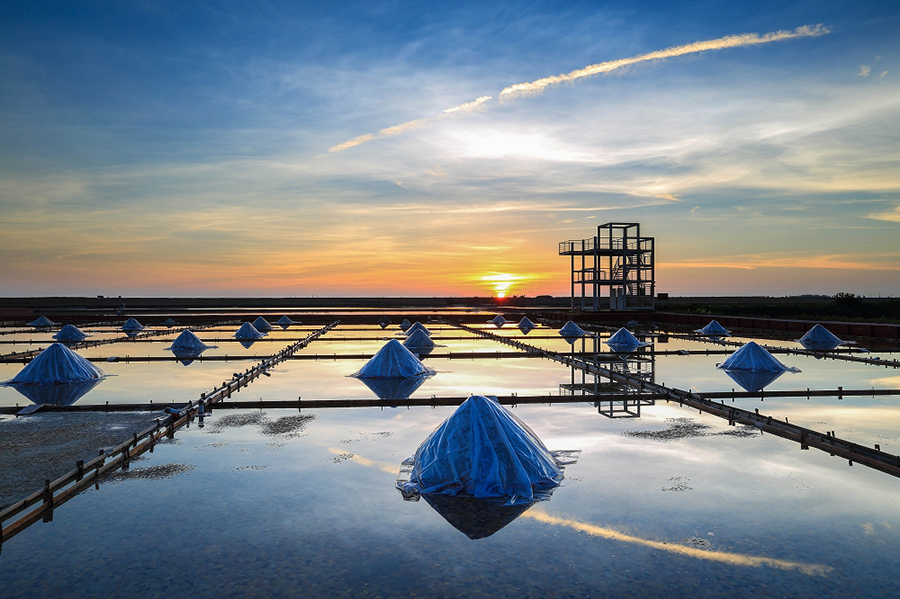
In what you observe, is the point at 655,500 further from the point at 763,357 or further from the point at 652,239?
the point at 652,239

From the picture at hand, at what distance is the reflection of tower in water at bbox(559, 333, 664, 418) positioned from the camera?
20.6m

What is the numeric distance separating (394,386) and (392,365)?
7.98ft

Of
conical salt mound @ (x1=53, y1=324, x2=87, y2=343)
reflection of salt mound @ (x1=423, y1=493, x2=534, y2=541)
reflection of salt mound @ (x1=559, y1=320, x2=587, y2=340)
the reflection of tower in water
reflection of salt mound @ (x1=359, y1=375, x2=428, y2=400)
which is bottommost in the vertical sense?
reflection of salt mound @ (x1=423, y1=493, x2=534, y2=541)

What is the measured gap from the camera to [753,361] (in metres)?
28.8

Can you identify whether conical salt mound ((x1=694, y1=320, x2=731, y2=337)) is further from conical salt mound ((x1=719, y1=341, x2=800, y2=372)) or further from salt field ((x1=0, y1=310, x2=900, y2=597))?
salt field ((x1=0, y1=310, x2=900, y2=597))

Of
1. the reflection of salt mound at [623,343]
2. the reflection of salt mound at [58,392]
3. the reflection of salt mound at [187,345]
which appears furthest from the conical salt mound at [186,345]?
the reflection of salt mound at [623,343]

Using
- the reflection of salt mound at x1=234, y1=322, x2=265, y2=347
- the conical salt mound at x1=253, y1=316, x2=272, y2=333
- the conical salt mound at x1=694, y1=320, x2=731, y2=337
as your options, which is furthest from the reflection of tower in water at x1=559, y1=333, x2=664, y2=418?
the conical salt mound at x1=253, y1=316, x2=272, y2=333

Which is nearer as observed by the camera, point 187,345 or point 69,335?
point 187,345

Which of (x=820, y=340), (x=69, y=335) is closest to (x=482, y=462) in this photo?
(x=820, y=340)

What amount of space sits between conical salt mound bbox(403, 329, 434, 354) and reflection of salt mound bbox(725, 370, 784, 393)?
19652mm

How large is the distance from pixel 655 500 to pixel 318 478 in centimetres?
684

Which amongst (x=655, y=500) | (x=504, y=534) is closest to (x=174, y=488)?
(x=504, y=534)

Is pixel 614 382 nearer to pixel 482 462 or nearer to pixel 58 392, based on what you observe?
pixel 482 462

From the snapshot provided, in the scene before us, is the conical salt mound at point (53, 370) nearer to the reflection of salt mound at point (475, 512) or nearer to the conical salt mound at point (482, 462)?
the conical salt mound at point (482, 462)
